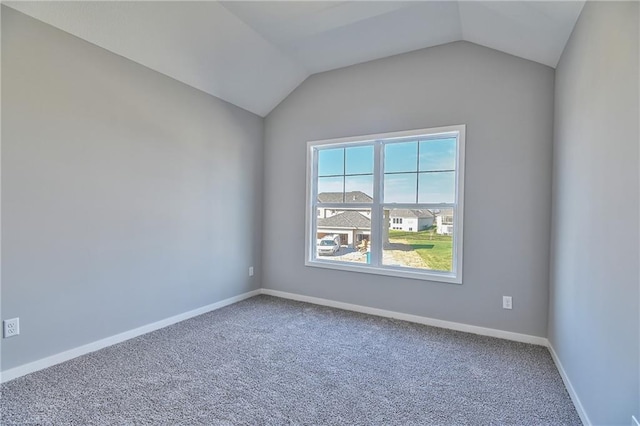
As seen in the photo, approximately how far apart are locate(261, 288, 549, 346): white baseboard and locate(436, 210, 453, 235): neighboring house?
912 mm

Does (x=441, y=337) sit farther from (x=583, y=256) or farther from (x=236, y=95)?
(x=236, y=95)

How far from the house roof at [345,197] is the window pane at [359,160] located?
0.26 meters

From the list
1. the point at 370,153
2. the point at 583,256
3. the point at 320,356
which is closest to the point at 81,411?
the point at 320,356

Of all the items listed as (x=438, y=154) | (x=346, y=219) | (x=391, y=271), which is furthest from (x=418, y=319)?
(x=438, y=154)

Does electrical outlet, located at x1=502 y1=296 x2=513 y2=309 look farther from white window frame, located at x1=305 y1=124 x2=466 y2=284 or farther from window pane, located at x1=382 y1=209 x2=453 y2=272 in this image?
window pane, located at x1=382 y1=209 x2=453 y2=272

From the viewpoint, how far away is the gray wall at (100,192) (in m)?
2.12

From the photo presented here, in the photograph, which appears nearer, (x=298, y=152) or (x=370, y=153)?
(x=370, y=153)

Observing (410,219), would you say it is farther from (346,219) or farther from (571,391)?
(571,391)

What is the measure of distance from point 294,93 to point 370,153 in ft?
4.25

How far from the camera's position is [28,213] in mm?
2162

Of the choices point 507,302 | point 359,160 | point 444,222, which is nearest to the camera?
point 507,302

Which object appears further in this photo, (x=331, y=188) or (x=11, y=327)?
(x=331, y=188)

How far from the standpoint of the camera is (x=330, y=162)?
3.96 meters

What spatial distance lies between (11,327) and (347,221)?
3070 mm
